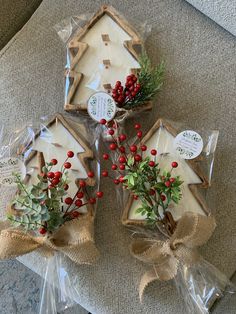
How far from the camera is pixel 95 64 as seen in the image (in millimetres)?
926

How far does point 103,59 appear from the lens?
3.04 ft

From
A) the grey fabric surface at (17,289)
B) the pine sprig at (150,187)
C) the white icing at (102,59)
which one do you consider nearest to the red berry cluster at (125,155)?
the pine sprig at (150,187)


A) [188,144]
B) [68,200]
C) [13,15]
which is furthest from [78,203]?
[13,15]

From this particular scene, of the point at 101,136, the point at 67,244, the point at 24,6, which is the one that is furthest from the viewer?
the point at 24,6

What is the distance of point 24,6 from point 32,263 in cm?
59

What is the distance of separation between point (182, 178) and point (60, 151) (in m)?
0.25

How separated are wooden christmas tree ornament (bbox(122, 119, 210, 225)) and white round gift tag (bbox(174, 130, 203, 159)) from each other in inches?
0.5

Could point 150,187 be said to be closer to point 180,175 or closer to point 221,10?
point 180,175

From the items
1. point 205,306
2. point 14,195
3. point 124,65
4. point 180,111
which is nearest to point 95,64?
point 124,65

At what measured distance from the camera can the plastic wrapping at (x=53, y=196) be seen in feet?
2.60

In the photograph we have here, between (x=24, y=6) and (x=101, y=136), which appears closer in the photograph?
(x=101, y=136)

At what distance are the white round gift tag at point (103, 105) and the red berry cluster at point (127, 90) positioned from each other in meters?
0.01

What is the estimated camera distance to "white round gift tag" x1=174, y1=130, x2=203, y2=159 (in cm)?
85

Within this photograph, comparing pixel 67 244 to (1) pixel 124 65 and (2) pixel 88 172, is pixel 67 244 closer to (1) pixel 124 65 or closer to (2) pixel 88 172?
(2) pixel 88 172
